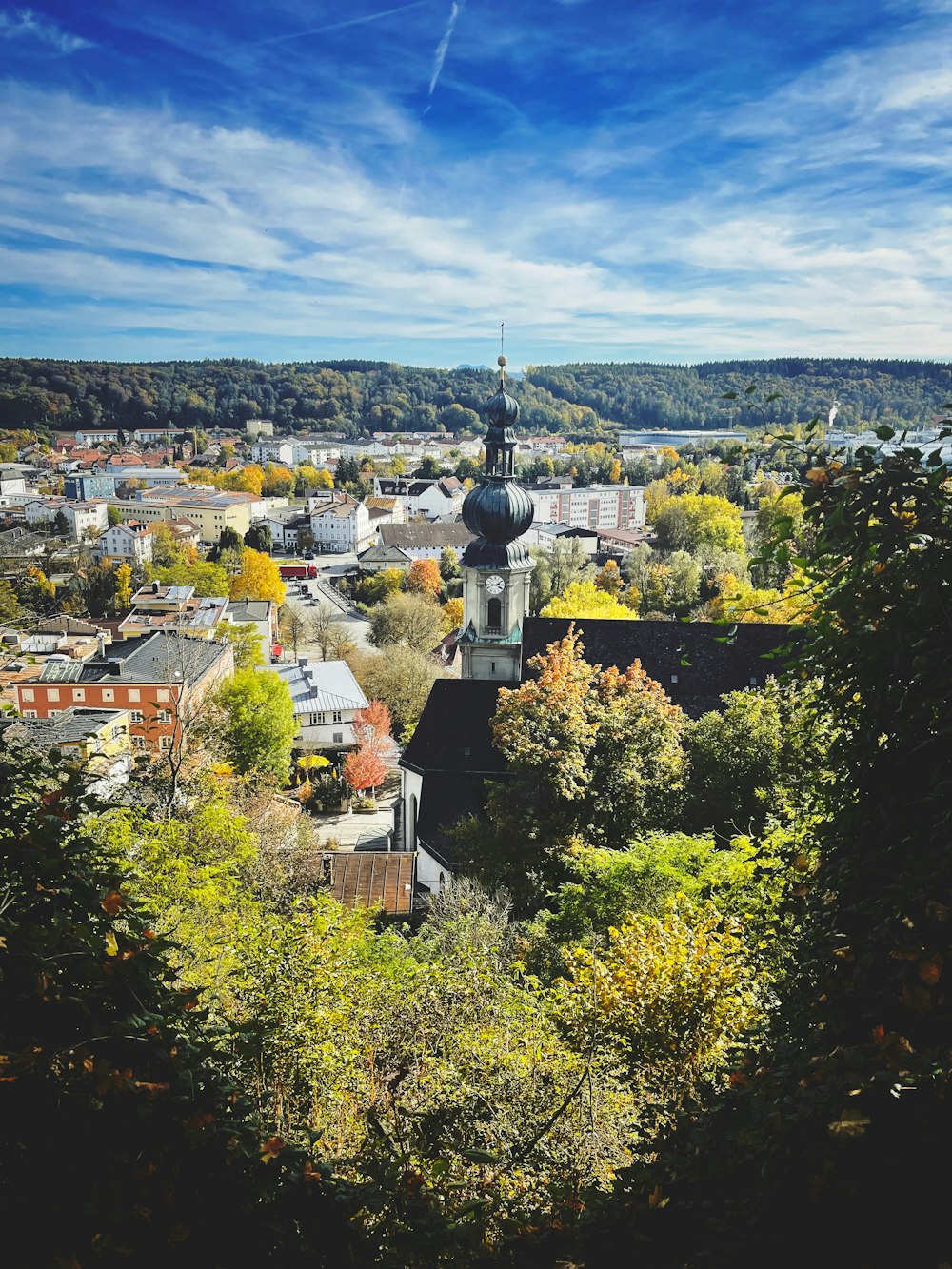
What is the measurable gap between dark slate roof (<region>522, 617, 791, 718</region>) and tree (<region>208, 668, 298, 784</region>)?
13.5m

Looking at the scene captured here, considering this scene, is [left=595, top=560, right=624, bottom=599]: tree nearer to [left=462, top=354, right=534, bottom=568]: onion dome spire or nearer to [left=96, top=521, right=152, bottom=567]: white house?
[left=462, top=354, right=534, bottom=568]: onion dome spire

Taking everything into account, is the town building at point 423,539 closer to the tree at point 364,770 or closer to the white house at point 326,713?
the white house at point 326,713

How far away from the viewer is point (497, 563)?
25047mm

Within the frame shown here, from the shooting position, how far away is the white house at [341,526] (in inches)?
4171

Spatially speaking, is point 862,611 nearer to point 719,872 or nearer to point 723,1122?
point 723,1122

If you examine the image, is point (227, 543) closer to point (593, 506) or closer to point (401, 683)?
point (593, 506)

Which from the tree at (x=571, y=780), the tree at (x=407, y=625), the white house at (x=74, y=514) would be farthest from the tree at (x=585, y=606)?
the white house at (x=74, y=514)

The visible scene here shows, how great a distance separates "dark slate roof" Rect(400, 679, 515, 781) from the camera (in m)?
21.3

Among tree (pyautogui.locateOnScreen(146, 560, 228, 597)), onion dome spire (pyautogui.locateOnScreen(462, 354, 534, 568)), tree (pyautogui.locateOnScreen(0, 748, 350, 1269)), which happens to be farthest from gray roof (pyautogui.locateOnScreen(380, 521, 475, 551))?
tree (pyautogui.locateOnScreen(0, 748, 350, 1269))

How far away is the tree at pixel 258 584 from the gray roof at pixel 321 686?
25.7m

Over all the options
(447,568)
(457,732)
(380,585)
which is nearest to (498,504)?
(457,732)

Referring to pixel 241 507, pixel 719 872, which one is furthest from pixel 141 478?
pixel 719 872

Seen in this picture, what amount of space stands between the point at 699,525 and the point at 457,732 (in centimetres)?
5278

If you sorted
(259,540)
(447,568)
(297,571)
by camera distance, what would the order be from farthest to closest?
(259,540), (297,571), (447,568)
